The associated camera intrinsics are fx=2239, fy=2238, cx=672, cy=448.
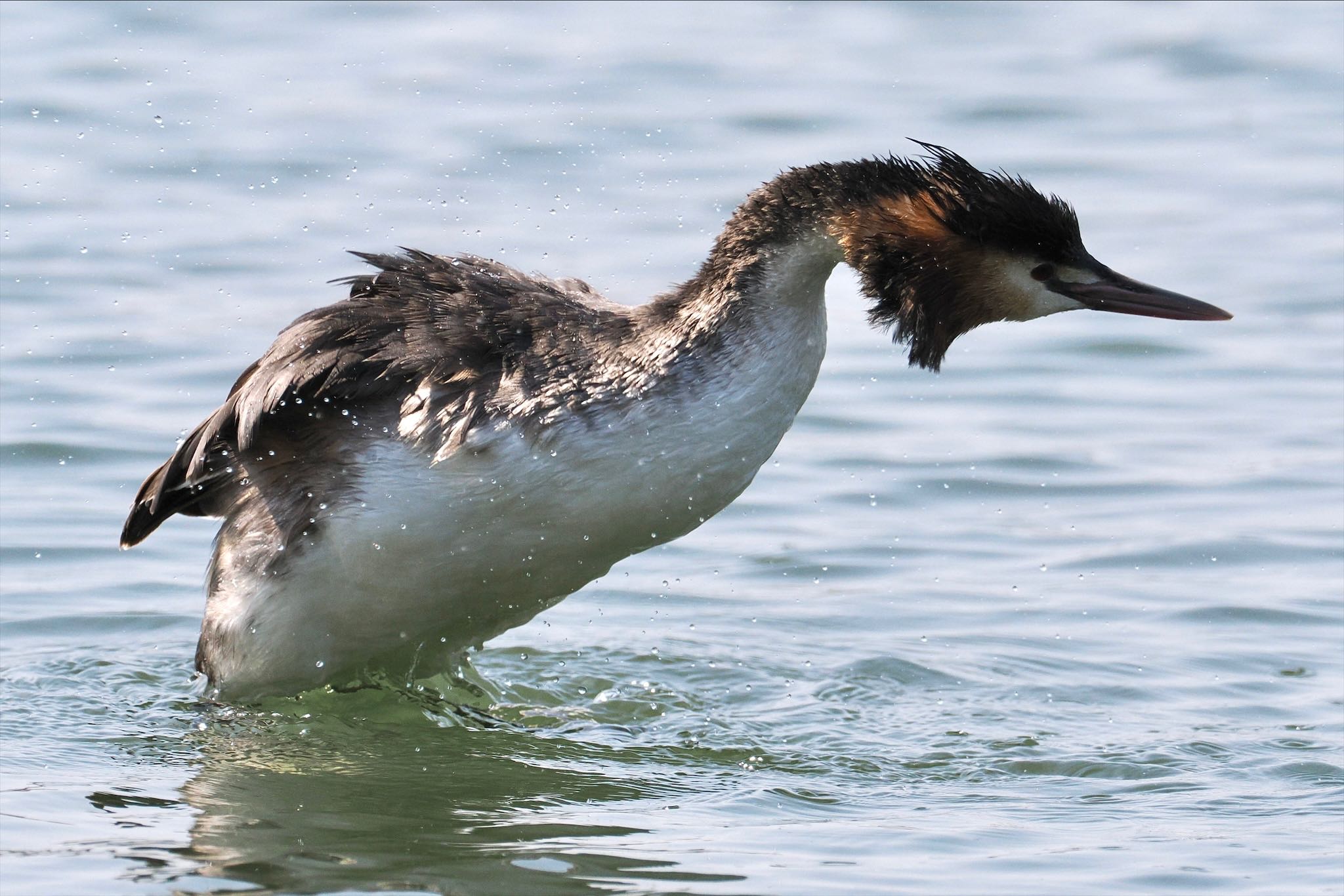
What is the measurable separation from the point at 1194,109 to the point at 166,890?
41.2 feet

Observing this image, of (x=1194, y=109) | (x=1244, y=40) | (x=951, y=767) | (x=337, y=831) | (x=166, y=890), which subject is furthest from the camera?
(x=1244, y=40)

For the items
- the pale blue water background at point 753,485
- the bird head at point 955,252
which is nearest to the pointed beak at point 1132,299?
the bird head at point 955,252

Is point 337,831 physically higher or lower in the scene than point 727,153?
lower

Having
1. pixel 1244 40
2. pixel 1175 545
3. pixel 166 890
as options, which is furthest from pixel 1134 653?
pixel 1244 40

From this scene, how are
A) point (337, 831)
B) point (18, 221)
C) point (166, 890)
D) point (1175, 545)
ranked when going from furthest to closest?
point (18, 221), point (1175, 545), point (337, 831), point (166, 890)

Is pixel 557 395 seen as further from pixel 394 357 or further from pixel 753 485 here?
pixel 753 485

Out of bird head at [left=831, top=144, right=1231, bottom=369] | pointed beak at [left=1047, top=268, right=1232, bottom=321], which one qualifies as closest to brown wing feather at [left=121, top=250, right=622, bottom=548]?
bird head at [left=831, top=144, right=1231, bottom=369]

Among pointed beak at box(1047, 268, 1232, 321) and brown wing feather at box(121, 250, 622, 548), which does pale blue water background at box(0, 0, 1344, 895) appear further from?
pointed beak at box(1047, 268, 1232, 321)

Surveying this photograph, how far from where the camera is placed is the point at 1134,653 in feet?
29.2

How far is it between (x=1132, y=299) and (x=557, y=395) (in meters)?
1.93

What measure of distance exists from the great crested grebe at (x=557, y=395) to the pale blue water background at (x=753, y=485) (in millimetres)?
647

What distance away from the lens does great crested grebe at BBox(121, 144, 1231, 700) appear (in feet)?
22.7

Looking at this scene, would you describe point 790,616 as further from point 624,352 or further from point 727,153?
point 727,153

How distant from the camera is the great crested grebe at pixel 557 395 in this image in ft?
22.7
